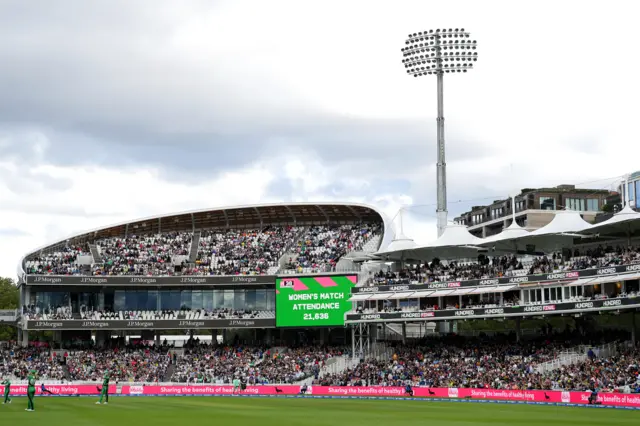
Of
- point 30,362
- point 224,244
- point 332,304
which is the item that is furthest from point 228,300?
point 30,362

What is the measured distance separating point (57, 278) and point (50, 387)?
57.2ft

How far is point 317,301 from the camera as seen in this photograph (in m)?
77.9

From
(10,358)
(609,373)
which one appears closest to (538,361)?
(609,373)

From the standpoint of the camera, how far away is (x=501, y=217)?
13475 centimetres

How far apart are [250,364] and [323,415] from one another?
3606 cm

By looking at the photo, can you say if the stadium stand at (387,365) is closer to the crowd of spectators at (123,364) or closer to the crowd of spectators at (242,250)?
the crowd of spectators at (123,364)

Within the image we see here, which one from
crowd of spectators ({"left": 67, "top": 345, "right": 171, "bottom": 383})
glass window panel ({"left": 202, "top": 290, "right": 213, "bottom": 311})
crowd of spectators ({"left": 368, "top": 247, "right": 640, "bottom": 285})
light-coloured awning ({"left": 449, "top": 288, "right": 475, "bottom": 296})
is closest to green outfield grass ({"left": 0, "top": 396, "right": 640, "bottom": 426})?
crowd of spectators ({"left": 368, "top": 247, "right": 640, "bottom": 285})

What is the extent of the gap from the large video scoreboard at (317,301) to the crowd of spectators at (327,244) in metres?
3.07

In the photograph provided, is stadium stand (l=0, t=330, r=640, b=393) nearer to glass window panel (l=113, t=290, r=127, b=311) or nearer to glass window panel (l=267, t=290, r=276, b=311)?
glass window panel (l=113, t=290, r=127, b=311)

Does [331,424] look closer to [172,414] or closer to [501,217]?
[172,414]

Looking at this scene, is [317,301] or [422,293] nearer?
[422,293]

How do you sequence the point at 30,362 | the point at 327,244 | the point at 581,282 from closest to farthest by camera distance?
the point at 581,282 < the point at 30,362 < the point at 327,244

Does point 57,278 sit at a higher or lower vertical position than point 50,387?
higher

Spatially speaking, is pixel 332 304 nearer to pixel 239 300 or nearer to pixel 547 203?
pixel 239 300
